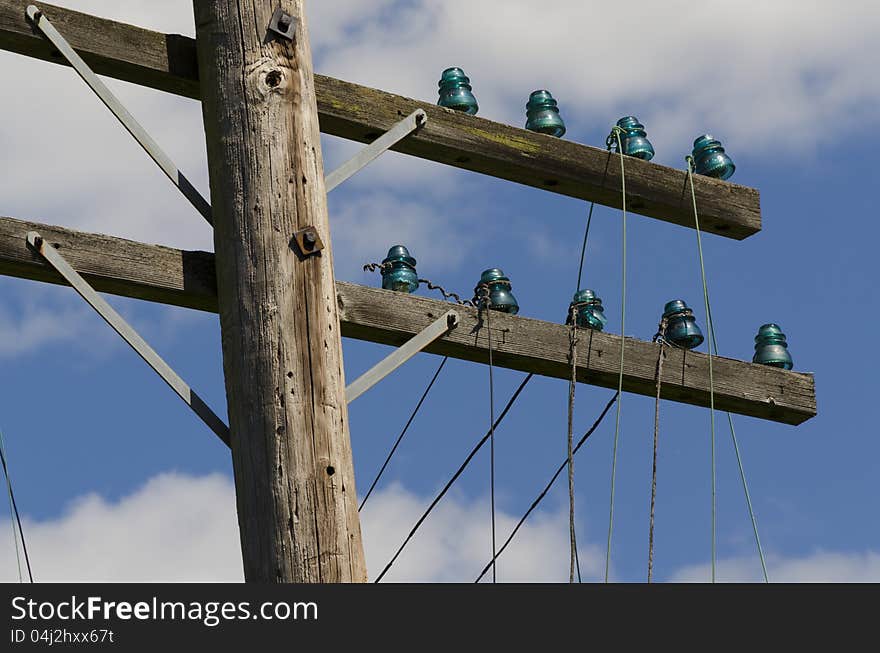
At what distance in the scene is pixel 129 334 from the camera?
4488mm

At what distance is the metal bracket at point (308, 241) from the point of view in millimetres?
4285

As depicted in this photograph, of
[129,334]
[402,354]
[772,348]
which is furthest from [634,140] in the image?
[129,334]

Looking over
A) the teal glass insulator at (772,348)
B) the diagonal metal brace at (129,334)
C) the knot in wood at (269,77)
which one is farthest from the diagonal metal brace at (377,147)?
the teal glass insulator at (772,348)

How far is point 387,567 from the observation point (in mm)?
6605

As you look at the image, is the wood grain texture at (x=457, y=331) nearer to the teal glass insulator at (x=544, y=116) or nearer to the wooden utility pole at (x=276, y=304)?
the wooden utility pole at (x=276, y=304)

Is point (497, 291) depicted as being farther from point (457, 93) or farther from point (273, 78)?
point (273, 78)

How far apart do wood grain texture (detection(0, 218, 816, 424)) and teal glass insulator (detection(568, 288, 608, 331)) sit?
61 mm

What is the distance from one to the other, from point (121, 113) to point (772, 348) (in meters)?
2.73

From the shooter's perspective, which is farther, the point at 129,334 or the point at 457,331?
the point at 457,331

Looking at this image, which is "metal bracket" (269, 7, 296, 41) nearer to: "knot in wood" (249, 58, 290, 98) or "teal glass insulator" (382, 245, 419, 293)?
"knot in wood" (249, 58, 290, 98)
